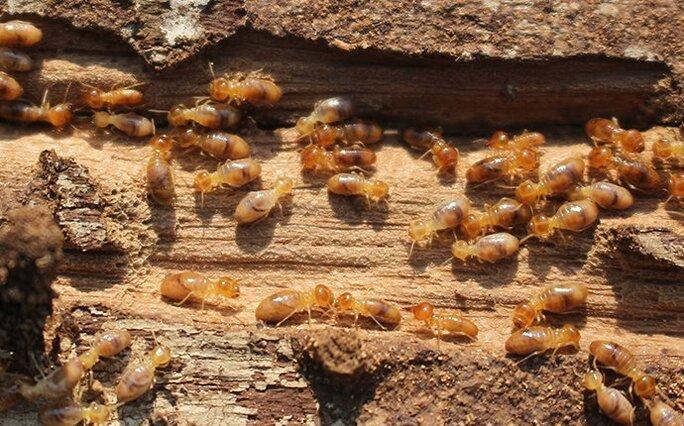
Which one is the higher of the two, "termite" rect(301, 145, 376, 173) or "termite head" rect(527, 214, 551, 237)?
"termite" rect(301, 145, 376, 173)

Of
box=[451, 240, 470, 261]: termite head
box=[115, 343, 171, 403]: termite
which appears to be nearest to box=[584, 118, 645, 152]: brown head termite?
box=[451, 240, 470, 261]: termite head

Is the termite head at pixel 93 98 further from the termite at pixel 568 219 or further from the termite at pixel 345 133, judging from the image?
the termite at pixel 568 219

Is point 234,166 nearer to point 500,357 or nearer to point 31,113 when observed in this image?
point 31,113

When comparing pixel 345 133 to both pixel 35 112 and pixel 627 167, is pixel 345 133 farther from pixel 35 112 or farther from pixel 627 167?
pixel 35 112

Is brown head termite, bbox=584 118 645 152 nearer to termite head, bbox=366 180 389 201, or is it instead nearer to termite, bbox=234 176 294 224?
termite head, bbox=366 180 389 201

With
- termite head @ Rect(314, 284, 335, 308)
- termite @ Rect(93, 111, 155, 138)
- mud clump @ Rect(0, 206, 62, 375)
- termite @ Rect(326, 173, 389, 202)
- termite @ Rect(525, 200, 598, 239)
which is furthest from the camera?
termite @ Rect(93, 111, 155, 138)
